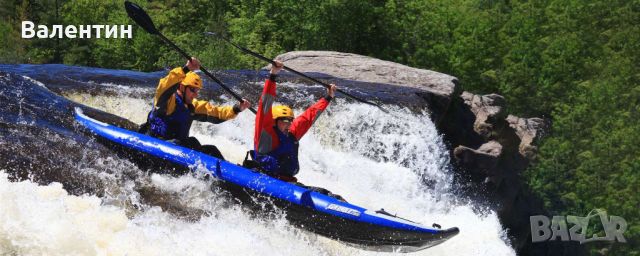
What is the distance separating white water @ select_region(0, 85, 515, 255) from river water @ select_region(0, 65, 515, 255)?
0.5 inches

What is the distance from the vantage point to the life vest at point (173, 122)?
900cm

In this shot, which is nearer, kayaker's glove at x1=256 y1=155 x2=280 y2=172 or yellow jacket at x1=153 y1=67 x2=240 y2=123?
kayaker's glove at x1=256 y1=155 x2=280 y2=172

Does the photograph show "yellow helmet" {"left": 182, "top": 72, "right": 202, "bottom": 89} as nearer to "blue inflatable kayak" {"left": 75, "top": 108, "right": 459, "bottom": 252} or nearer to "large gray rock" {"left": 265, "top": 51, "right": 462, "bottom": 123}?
"blue inflatable kayak" {"left": 75, "top": 108, "right": 459, "bottom": 252}

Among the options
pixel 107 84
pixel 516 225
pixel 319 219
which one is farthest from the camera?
pixel 516 225

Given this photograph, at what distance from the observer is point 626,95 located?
3603 centimetres

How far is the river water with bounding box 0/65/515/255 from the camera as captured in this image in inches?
286

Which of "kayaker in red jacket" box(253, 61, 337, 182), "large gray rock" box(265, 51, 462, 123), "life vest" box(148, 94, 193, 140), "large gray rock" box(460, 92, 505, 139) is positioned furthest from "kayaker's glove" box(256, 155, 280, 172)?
"large gray rock" box(460, 92, 505, 139)

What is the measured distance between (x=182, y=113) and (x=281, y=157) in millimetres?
1244

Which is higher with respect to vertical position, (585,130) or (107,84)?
(107,84)

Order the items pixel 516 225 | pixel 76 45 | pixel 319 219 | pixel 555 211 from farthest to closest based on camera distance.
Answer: pixel 76 45
pixel 555 211
pixel 516 225
pixel 319 219

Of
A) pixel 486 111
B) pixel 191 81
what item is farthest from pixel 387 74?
pixel 191 81

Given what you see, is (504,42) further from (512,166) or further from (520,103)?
(512,166)

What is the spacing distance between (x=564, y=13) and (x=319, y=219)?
33.1 m

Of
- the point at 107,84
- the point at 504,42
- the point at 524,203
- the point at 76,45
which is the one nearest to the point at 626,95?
the point at 504,42
